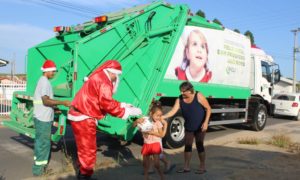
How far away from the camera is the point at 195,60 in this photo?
941 cm

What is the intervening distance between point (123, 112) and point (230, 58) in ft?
22.6

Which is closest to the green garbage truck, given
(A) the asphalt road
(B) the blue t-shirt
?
(A) the asphalt road

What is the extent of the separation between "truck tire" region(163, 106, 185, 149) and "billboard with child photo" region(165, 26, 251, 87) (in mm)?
959

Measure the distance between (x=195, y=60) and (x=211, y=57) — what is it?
88cm

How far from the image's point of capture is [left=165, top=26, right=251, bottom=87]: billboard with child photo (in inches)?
350

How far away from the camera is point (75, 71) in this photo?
6.96 meters

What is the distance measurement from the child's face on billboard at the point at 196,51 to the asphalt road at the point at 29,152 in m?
2.47

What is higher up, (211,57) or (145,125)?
(211,57)

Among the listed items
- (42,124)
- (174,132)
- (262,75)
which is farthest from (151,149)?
(262,75)

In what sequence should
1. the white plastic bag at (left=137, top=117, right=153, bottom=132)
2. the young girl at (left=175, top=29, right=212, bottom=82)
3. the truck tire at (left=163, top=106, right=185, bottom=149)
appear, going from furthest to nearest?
the young girl at (left=175, top=29, right=212, bottom=82), the truck tire at (left=163, top=106, right=185, bottom=149), the white plastic bag at (left=137, top=117, right=153, bottom=132)

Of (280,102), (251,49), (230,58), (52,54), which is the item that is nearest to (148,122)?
(52,54)

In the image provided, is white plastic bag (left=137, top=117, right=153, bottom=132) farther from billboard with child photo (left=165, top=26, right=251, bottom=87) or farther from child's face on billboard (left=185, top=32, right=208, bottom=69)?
child's face on billboard (left=185, top=32, right=208, bottom=69)

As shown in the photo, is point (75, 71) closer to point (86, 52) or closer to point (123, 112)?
point (86, 52)

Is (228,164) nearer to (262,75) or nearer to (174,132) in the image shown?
(174,132)
